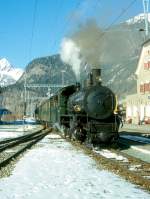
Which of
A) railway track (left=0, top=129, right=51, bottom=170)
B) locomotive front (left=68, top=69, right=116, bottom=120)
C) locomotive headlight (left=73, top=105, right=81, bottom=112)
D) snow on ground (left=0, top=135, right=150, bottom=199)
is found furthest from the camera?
locomotive headlight (left=73, top=105, right=81, bottom=112)

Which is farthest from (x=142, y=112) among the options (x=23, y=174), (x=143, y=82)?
(x=23, y=174)

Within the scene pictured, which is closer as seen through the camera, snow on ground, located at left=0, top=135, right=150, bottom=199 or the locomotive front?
snow on ground, located at left=0, top=135, right=150, bottom=199

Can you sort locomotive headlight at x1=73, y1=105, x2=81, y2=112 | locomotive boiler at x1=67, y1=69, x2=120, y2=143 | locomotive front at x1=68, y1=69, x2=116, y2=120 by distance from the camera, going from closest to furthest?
locomotive boiler at x1=67, y1=69, x2=120, y2=143, locomotive front at x1=68, y1=69, x2=116, y2=120, locomotive headlight at x1=73, y1=105, x2=81, y2=112

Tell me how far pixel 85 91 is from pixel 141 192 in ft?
46.2

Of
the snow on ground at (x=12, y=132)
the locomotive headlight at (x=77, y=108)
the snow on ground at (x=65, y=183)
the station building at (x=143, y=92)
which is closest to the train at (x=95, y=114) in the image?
the locomotive headlight at (x=77, y=108)

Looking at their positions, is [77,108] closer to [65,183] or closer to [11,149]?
[11,149]

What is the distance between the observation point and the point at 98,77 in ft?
79.4

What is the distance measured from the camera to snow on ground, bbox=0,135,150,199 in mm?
9586

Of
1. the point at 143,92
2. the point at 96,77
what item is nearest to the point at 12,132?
the point at 143,92

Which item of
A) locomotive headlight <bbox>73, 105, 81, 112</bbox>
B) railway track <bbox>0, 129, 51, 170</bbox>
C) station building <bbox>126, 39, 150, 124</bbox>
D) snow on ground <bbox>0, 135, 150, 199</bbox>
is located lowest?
snow on ground <bbox>0, 135, 150, 199</bbox>

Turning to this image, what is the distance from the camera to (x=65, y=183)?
11.2 m

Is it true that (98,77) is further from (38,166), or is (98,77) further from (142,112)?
(142,112)

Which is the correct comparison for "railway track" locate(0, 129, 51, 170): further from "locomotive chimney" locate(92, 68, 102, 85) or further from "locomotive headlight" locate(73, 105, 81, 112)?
"locomotive chimney" locate(92, 68, 102, 85)

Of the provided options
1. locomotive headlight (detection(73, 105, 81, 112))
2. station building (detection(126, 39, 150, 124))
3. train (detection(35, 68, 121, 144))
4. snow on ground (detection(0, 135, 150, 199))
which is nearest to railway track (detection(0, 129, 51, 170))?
snow on ground (detection(0, 135, 150, 199))
